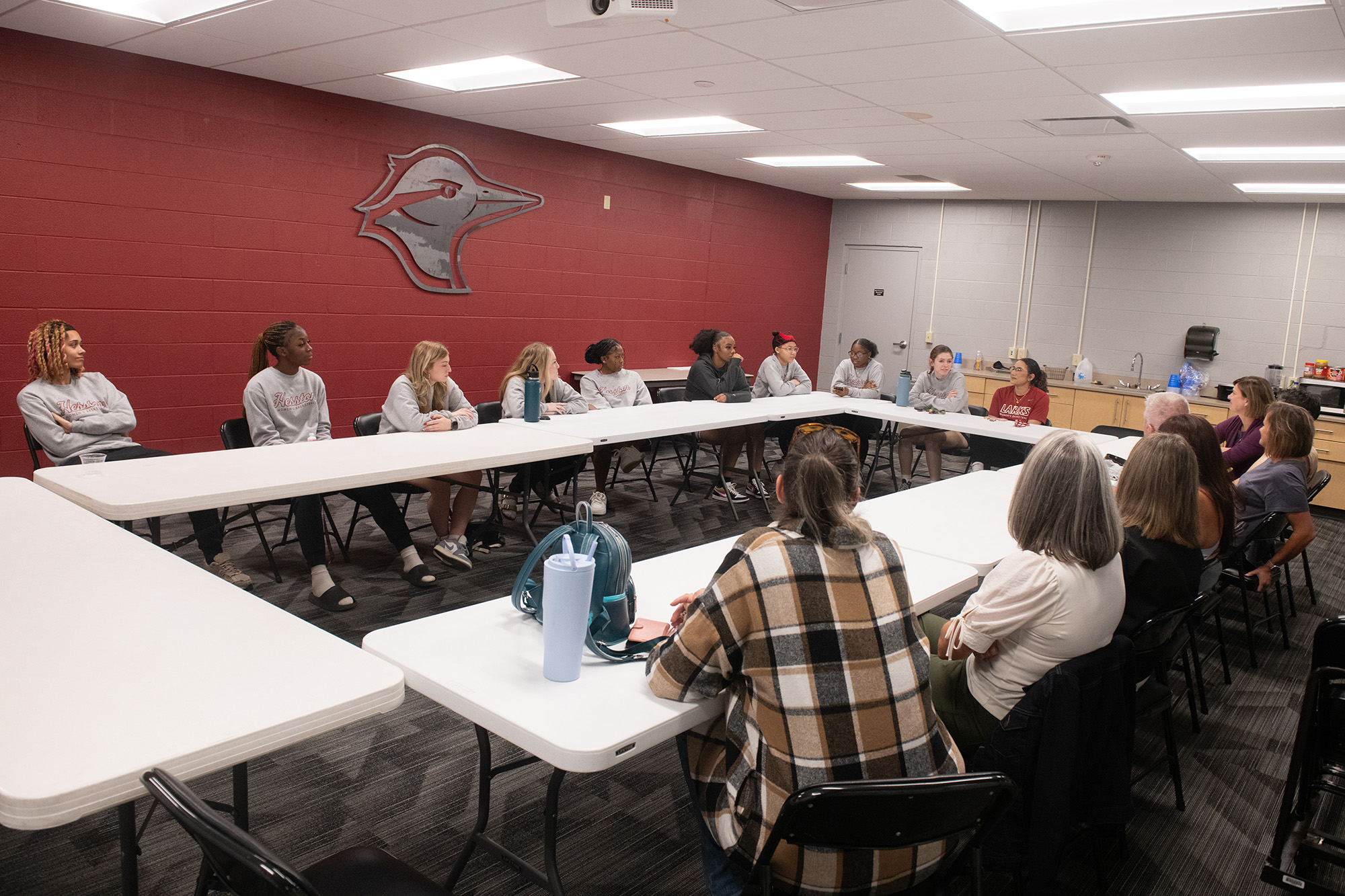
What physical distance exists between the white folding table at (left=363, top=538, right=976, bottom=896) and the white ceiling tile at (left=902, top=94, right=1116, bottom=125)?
3164 mm

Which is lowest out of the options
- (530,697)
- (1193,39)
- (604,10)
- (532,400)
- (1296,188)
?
(530,697)

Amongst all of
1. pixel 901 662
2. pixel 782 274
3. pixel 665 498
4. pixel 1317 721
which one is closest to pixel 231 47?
pixel 665 498

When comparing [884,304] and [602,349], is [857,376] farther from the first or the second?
[884,304]

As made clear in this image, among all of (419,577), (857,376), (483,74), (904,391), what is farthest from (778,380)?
(419,577)

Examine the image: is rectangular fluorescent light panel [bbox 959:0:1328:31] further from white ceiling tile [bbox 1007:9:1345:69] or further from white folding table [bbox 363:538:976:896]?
white folding table [bbox 363:538:976:896]

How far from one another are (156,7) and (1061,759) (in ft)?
15.2

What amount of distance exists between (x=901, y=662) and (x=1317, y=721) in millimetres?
1541

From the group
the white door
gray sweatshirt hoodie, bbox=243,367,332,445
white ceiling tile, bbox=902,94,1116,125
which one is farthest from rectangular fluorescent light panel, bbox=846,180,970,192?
gray sweatshirt hoodie, bbox=243,367,332,445

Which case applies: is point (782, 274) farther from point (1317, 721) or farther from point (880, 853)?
point (880, 853)

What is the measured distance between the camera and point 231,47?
14.5 ft

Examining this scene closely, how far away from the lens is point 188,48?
4473mm

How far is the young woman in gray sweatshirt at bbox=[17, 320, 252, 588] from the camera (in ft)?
12.7

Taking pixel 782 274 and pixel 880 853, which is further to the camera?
pixel 782 274

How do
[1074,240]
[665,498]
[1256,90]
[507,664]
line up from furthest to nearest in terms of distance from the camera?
[1074,240] → [665,498] → [1256,90] → [507,664]
